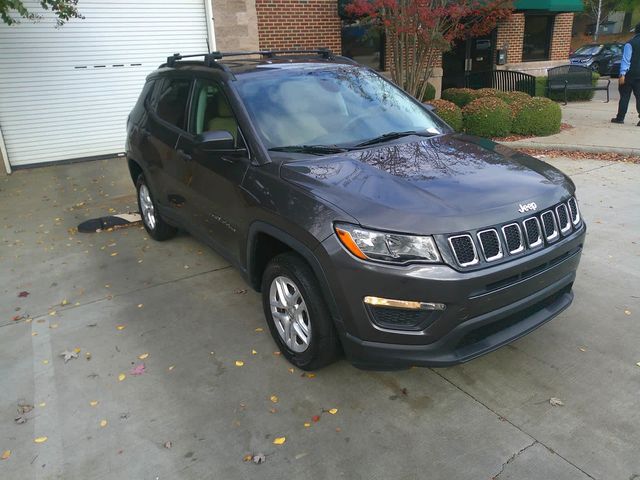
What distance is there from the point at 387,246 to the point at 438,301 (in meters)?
0.36

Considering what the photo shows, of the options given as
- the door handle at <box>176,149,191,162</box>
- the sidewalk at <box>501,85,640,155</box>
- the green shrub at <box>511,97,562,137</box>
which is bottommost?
the sidewalk at <box>501,85,640,155</box>

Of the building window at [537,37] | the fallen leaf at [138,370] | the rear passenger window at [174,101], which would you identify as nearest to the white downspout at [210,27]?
the rear passenger window at [174,101]

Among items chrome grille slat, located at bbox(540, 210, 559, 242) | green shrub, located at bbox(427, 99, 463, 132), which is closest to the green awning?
green shrub, located at bbox(427, 99, 463, 132)

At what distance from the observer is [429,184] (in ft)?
9.53

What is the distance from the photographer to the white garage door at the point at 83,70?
934 centimetres

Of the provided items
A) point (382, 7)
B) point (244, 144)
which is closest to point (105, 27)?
point (382, 7)

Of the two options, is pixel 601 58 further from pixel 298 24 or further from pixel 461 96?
pixel 298 24

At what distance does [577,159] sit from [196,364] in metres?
7.45

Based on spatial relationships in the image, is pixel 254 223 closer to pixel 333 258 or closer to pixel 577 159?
pixel 333 258

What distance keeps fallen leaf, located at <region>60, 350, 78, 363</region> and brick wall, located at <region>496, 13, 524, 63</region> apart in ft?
50.3

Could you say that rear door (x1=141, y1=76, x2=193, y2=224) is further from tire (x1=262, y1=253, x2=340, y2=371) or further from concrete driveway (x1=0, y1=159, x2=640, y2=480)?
tire (x1=262, y1=253, x2=340, y2=371)

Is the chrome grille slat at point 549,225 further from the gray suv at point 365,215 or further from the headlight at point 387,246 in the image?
the headlight at point 387,246

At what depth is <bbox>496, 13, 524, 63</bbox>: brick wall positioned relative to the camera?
15.6m

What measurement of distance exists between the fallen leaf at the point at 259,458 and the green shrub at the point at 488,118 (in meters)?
8.59
